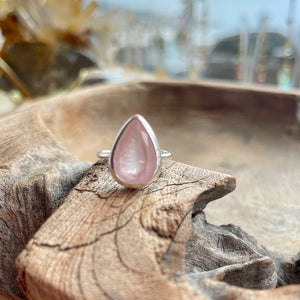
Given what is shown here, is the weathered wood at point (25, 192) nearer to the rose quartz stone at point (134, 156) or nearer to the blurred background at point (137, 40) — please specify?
the rose quartz stone at point (134, 156)

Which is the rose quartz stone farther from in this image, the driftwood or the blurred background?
the blurred background

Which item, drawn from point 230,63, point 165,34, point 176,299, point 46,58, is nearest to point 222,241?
point 176,299

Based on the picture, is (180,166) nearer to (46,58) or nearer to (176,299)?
(176,299)

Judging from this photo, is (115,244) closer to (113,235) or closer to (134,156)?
(113,235)

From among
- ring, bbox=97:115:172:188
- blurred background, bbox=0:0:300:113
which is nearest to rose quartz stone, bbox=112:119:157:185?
ring, bbox=97:115:172:188

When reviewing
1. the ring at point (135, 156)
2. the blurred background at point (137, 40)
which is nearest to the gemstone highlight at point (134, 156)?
the ring at point (135, 156)

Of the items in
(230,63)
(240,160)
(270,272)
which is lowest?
(230,63)
